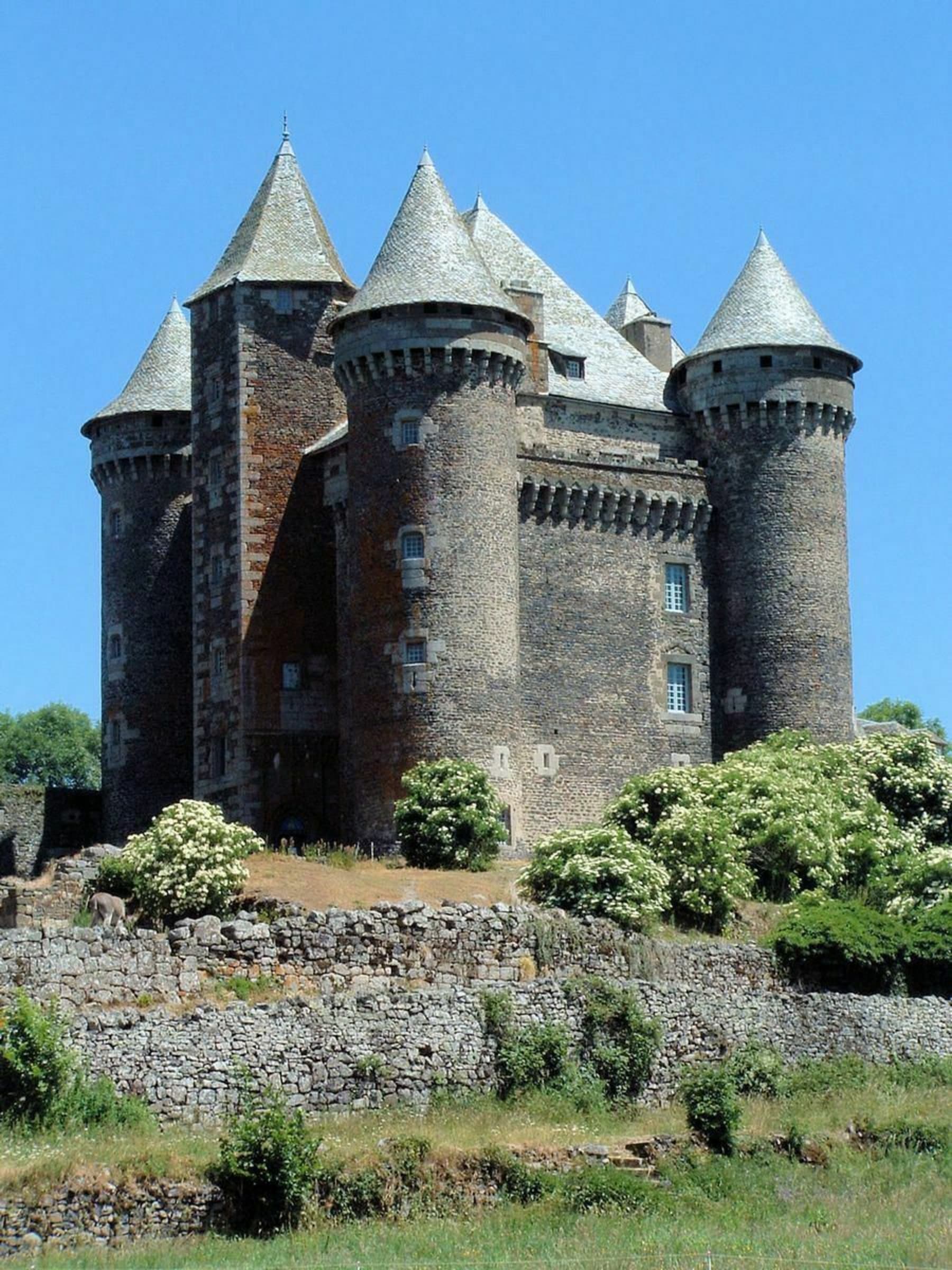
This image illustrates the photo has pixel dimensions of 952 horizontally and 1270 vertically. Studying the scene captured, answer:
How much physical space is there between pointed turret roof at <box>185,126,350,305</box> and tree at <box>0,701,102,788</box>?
58292 mm

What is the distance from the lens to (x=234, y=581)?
Answer: 2554 inches

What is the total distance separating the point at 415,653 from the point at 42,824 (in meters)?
15.0

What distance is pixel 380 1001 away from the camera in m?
39.9

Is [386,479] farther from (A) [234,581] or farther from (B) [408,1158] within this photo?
(B) [408,1158]

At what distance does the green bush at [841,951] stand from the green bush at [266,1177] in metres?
15.9

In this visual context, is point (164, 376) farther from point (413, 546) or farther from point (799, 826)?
point (799, 826)

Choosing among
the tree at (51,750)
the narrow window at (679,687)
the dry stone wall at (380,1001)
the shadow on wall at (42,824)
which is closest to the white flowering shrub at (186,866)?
the dry stone wall at (380,1001)

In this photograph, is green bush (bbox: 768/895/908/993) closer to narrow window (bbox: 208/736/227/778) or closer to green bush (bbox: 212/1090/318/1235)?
green bush (bbox: 212/1090/318/1235)

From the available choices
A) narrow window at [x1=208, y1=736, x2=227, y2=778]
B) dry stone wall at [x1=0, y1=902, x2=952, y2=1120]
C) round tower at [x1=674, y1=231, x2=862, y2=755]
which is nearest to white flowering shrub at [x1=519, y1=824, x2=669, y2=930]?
dry stone wall at [x1=0, y1=902, x2=952, y2=1120]

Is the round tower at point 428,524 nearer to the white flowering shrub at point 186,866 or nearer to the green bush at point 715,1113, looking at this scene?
the white flowering shrub at point 186,866

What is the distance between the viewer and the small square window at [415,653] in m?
60.4

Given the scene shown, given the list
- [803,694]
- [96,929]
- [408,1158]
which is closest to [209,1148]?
[408,1158]

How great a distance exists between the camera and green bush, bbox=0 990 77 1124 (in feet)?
116

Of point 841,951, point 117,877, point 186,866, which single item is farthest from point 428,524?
point 841,951
